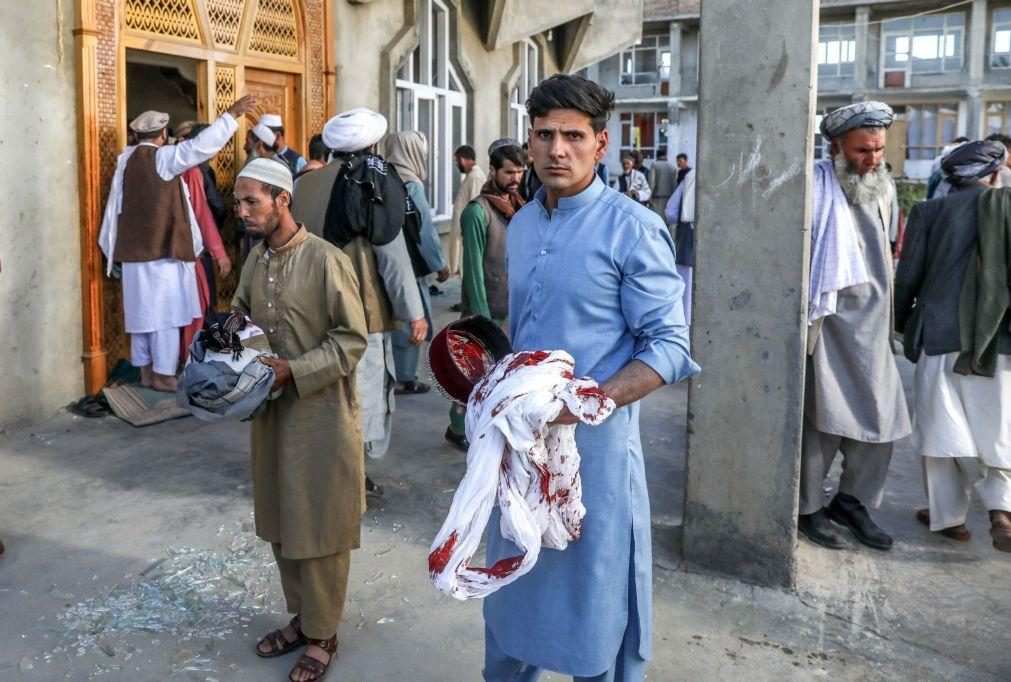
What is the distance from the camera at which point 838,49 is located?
3525 centimetres

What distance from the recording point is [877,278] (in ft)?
12.9

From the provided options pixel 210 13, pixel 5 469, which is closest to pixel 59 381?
pixel 5 469

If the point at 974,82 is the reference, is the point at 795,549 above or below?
below

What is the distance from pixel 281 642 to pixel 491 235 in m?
2.58

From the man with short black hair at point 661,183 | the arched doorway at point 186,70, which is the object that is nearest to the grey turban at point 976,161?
the arched doorway at point 186,70

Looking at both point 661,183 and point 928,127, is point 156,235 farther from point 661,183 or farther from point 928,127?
A: point 928,127

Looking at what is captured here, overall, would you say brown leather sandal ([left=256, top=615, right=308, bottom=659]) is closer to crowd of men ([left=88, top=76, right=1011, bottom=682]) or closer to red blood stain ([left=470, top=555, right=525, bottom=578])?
crowd of men ([left=88, top=76, right=1011, bottom=682])

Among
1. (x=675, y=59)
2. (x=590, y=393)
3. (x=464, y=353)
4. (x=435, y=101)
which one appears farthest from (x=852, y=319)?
(x=675, y=59)

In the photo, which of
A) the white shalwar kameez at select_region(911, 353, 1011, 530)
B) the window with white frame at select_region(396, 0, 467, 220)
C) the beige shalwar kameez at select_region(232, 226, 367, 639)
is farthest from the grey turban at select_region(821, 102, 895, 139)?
the window with white frame at select_region(396, 0, 467, 220)

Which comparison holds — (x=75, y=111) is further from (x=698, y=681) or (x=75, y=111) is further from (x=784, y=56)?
(x=698, y=681)

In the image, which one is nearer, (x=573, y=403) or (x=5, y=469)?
(x=573, y=403)

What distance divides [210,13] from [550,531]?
594cm

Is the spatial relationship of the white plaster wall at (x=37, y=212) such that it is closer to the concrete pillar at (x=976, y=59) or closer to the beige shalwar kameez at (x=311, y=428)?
the beige shalwar kameez at (x=311, y=428)

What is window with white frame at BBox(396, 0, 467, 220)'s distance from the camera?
1042 centimetres
